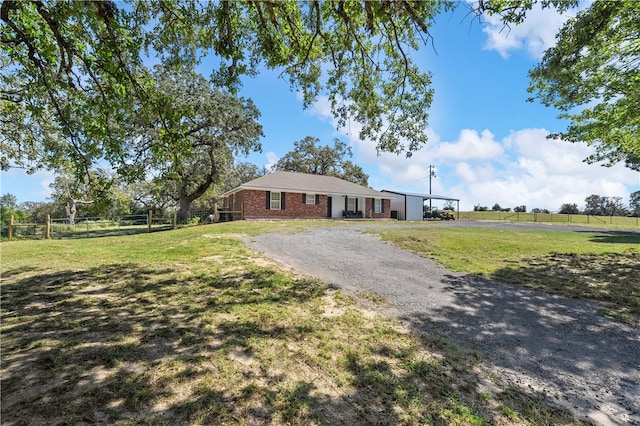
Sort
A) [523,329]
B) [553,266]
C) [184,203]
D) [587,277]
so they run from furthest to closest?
[184,203] → [553,266] → [587,277] → [523,329]

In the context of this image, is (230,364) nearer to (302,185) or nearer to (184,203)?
(302,185)

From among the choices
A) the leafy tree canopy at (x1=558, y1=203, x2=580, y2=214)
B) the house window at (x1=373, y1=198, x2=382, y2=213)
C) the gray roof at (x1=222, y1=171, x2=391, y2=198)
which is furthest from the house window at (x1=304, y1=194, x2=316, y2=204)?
the leafy tree canopy at (x1=558, y1=203, x2=580, y2=214)

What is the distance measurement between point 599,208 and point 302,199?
101m

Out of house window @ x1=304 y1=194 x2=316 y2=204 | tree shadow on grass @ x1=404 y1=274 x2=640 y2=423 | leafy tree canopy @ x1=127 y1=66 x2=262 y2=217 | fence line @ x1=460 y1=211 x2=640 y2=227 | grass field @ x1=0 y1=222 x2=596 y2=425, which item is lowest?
tree shadow on grass @ x1=404 y1=274 x2=640 y2=423

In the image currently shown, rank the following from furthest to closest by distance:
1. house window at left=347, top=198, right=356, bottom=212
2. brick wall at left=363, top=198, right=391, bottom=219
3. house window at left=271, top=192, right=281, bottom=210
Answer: brick wall at left=363, top=198, right=391, bottom=219 < house window at left=347, top=198, right=356, bottom=212 < house window at left=271, top=192, right=281, bottom=210

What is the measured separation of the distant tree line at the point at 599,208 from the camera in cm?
6281

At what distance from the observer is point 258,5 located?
564cm

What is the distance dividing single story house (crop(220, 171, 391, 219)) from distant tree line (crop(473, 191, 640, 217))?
43849mm

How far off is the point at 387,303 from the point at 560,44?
25.2 ft

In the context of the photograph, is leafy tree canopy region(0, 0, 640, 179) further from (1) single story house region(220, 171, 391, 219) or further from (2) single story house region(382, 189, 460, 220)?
(2) single story house region(382, 189, 460, 220)

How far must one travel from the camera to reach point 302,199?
25.7 m

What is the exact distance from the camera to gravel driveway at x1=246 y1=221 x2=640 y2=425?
2893mm

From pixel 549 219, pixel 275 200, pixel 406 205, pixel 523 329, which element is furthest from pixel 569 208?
pixel 523 329

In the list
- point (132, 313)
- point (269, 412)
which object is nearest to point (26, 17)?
point (132, 313)
